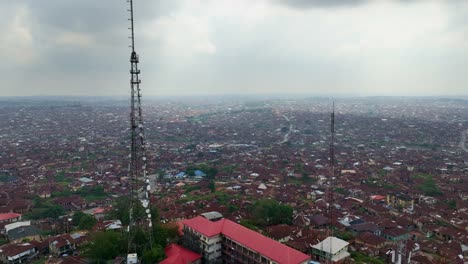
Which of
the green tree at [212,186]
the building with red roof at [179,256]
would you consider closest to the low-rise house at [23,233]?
the building with red roof at [179,256]

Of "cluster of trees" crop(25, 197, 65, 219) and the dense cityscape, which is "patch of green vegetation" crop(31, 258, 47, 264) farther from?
"cluster of trees" crop(25, 197, 65, 219)

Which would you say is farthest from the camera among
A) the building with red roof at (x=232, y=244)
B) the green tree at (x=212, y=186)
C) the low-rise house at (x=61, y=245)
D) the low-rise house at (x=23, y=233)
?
the green tree at (x=212, y=186)

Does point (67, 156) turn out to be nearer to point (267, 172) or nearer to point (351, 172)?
point (267, 172)

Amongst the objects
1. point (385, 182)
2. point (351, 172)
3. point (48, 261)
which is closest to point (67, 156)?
point (48, 261)

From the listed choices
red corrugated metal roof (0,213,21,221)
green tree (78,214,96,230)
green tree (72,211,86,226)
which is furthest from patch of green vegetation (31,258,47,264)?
red corrugated metal roof (0,213,21,221)

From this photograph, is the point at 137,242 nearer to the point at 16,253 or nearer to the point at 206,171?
the point at 16,253

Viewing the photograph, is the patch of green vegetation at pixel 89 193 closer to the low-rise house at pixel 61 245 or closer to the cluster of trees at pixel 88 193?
the cluster of trees at pixel 88 193
